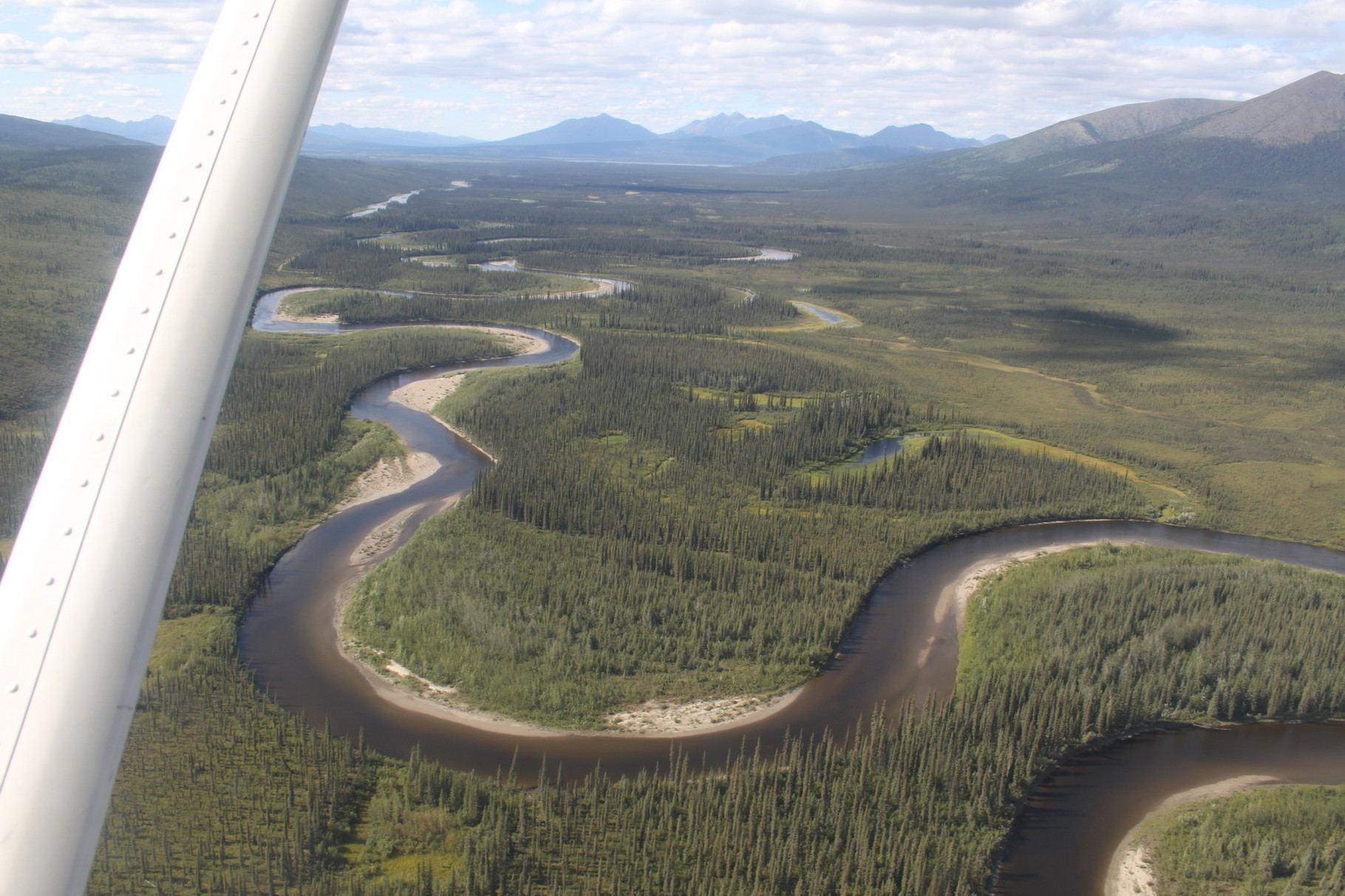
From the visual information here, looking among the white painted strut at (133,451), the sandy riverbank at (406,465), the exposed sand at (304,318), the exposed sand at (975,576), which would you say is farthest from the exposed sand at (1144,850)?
the exposed sand at (304,318)

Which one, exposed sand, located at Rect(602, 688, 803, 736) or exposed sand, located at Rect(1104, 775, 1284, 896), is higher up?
exposed sand, located at Rect(602, 688, 803, 736)

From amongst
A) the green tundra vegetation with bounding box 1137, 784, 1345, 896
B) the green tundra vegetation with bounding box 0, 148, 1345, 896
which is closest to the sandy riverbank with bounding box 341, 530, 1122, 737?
the green tundra vegetation with bounding box 0, 148, 1345, 896

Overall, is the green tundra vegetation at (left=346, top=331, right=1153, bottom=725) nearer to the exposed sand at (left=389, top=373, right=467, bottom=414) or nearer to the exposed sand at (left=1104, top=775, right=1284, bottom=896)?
the exposed sand at (left=389, top=373, right=467, bottom=414)

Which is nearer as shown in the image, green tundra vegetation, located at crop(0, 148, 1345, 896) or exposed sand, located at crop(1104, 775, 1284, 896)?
green tundra vegetation, located at crop(0, 148, 1345, 896)

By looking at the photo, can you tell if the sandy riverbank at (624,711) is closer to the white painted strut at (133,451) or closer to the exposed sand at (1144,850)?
the exposed sand at (1144,850)

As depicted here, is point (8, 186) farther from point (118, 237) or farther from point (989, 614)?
point (989, 614)
